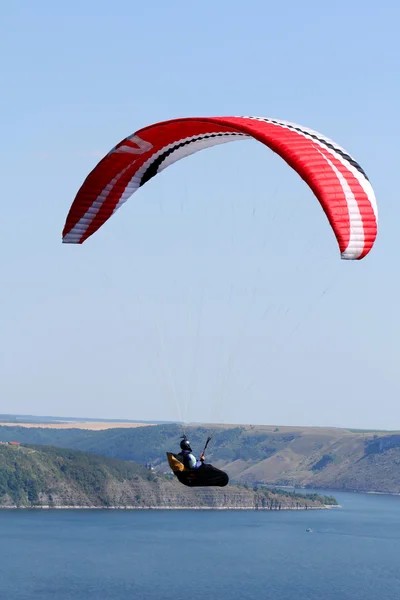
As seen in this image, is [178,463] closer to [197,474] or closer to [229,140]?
[197,474]

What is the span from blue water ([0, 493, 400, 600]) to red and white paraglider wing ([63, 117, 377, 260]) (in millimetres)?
78672

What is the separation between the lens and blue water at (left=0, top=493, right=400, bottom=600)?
111625 mm

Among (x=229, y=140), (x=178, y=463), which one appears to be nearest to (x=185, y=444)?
(x=178, y=463)

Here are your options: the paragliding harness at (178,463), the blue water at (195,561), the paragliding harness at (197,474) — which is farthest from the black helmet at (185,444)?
the blue water at (195,561)

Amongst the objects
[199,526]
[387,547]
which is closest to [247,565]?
[387,547]

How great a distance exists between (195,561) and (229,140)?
110 m

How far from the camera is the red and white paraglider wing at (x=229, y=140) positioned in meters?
24.8

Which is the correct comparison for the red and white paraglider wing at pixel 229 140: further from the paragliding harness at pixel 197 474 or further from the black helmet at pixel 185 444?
the paragliding harness at pixel 197 474

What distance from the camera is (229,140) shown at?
3072 cm

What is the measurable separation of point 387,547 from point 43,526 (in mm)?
57834

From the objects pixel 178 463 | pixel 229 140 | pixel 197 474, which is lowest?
pixel 197 474

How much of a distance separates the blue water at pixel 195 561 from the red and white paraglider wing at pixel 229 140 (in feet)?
258

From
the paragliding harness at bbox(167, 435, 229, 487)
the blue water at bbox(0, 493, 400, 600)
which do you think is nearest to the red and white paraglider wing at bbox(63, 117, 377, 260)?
the paragliding harness at bbox(167, 435, 229, 487)

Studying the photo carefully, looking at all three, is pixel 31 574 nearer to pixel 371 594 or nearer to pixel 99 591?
pixel 99 591
